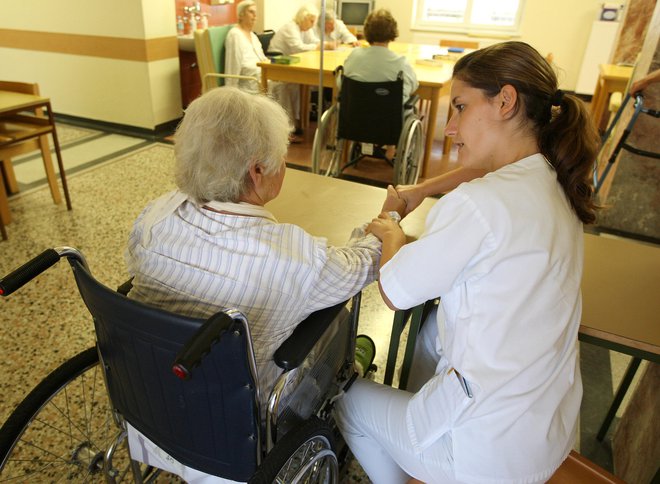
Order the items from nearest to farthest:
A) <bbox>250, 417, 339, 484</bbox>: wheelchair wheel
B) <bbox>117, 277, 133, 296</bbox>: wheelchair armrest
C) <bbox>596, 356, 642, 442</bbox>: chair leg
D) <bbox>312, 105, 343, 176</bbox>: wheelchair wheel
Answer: <bbox>250, 417, 339, 484</bbox>: wheelchair wheel, <bbox>117, 277, 133, 296</bbox>: wheelchair armrest, <bbox>596, 356, 642, 442</bbox>: chair leg, <bbox>312, 105, 343, 176</bbox>: wheelchair wheel

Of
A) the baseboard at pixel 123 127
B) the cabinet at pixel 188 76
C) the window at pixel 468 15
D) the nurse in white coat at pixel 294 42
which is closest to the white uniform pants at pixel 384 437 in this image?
the baseboard at pixel 123 127

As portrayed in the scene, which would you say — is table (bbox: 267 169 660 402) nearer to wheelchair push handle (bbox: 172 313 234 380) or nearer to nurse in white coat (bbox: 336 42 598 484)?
nurse in white coat (bbox: 336 42 598 484)

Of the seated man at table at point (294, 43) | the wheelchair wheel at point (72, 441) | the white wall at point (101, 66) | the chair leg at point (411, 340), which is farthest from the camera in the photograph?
the seated man at table at point (294, 43)

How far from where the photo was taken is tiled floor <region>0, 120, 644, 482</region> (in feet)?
6.04

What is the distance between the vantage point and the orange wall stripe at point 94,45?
4.31 meters

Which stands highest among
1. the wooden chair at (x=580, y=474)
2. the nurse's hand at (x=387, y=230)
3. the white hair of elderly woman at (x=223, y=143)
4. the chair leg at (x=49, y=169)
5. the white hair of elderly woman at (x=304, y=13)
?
the white hair of elderly woman at (x=304, y=13)

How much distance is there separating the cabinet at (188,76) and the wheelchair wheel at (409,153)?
243 centimetres

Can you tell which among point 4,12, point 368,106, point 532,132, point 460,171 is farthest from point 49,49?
point 532,132

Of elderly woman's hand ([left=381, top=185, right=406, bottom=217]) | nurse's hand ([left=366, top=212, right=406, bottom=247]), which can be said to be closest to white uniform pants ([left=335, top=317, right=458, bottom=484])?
nurse's hand ([left=366, top=212, right=406, bottom=247])

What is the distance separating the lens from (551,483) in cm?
101

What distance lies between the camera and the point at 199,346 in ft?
2.03

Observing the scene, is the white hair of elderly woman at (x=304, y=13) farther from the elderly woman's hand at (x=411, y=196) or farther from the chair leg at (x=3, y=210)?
the elderly woman's hand at (x=411, y=196)

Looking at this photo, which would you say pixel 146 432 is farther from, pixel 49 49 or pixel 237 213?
pixel 49 49

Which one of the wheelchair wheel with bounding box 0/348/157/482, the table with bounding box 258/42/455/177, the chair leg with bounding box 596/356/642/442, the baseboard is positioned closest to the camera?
the wheelchair wheel with bounding box 0/348/157/482
